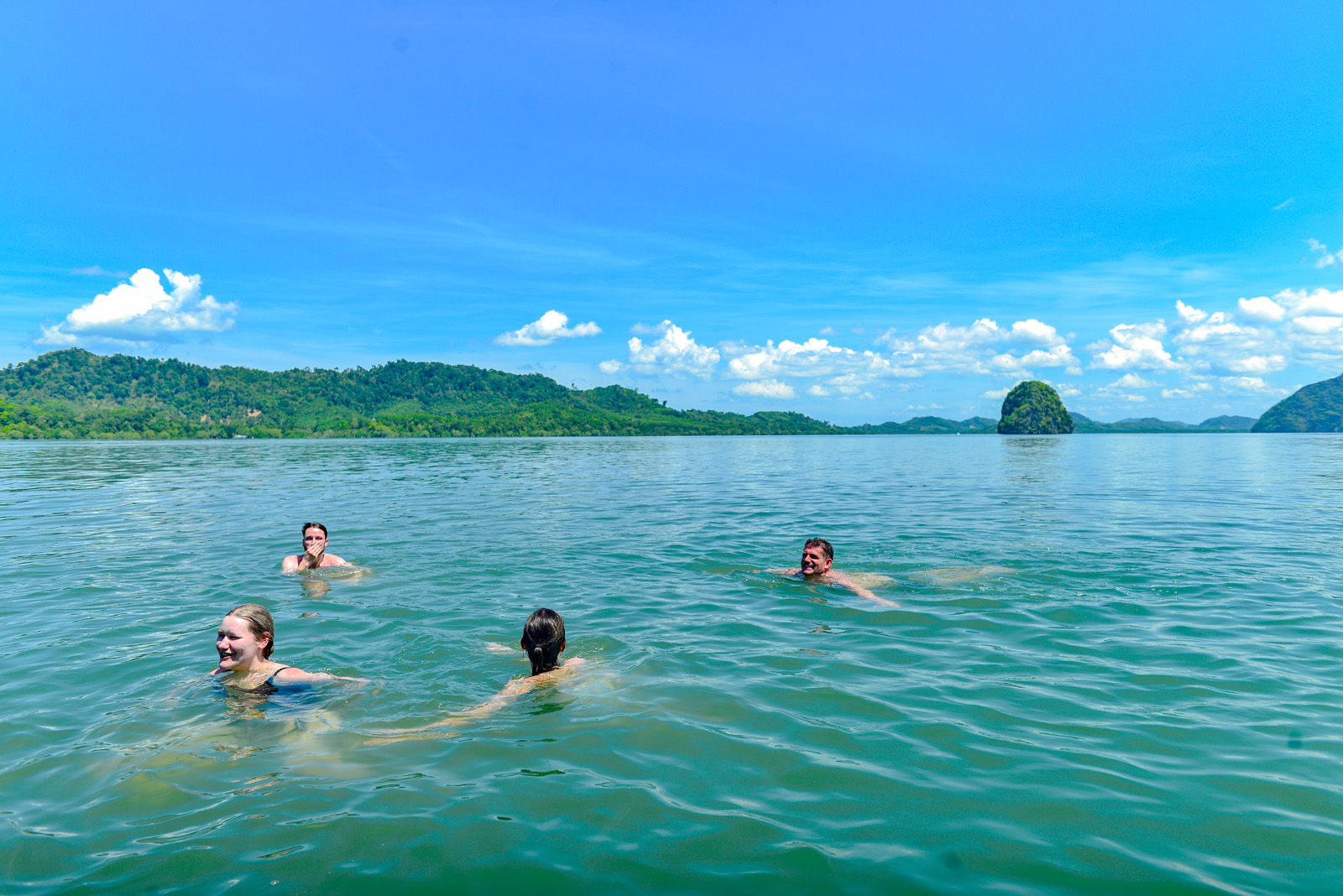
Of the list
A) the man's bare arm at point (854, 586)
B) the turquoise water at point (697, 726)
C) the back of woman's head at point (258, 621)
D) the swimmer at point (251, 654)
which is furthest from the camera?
the man's bare arm at point (854, 586)

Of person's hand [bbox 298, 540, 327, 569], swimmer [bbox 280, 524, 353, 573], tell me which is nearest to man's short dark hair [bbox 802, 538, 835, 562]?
swimmer [bbox 280, 524, 353, 573]

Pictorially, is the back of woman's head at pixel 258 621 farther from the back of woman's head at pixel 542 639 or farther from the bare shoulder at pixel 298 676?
the back of woman's head at pixel 542 639

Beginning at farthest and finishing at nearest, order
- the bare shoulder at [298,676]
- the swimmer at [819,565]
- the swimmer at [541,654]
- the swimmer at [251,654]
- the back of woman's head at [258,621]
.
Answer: the swimmer at [819,565], the swimmer at [541,654], the bare shoulder at [298,676], the back of woman's head at [258,621], the swimmer at [251,654]

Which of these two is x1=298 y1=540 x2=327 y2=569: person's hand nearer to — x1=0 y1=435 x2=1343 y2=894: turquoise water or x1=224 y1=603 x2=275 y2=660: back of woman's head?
x1=0 y1=435 x2=1343 y2=894: turquoise water

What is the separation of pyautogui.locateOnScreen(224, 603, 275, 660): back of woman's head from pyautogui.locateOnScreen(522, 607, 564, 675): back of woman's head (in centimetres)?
293

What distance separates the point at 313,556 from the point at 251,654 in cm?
685

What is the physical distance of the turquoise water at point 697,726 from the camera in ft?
15.1

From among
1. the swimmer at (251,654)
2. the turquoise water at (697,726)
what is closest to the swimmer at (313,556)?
the turquoise water at (697,726)

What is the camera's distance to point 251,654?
24.1ft

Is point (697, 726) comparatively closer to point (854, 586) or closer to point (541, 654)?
point (541, 654)

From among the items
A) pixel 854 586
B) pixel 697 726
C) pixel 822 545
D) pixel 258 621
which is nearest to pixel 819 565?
pixel 822 545

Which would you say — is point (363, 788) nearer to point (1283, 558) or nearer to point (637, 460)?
point (1283, 558)

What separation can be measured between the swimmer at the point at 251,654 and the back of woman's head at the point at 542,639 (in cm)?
236

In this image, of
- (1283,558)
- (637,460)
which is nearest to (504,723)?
(1283,558)
